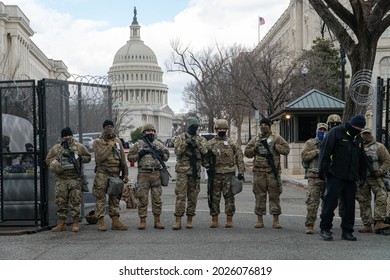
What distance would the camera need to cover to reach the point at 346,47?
16.4 meters

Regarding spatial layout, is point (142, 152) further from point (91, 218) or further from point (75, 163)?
point (91, 218)

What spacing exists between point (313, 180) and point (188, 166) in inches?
81.5

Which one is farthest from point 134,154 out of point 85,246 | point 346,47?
point 346,47

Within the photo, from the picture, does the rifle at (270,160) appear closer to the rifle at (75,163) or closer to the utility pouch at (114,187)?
the utility pouch at (114,187)

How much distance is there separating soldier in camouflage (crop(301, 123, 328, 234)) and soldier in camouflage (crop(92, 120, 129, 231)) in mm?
3050

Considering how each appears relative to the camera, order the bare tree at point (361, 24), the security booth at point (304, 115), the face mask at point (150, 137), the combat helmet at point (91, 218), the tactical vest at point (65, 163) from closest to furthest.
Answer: the tactical vest at point (65, 163), the face mask at point (150, 137), the combat helmet at point (91, 218), the bare tree at point (361, 24), the security booth at point (304, 115)

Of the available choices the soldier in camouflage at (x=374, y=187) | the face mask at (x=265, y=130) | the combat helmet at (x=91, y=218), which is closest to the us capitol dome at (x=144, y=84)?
the combat helmet at (x=91, y=218)

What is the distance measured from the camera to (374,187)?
10836 mm

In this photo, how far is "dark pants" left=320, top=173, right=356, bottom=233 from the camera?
9891mm

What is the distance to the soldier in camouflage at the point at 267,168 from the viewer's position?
11.2 metres

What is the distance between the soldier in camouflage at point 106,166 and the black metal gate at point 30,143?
3.21 ft

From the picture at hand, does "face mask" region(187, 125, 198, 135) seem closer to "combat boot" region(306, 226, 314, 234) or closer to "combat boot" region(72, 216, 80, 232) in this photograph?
"combat boot" region(72, 216, 80, 232)

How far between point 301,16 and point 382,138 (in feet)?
195

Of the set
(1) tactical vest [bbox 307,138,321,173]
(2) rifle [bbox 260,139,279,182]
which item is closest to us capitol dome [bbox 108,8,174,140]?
(2) rifle [bbox 260,139,279,182]
